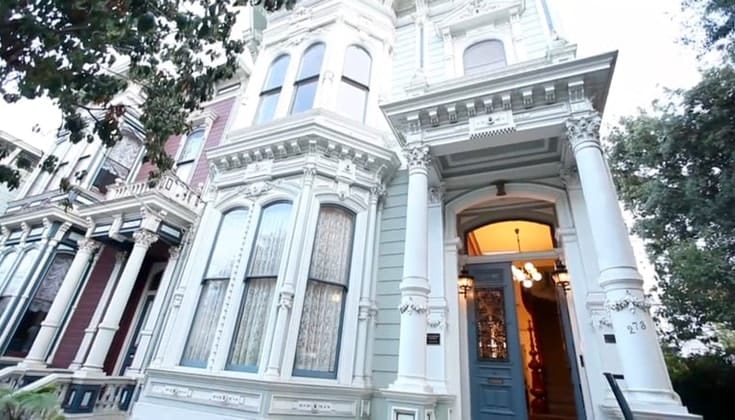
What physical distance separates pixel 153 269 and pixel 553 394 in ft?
29.2

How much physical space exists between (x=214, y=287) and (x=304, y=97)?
394 cm

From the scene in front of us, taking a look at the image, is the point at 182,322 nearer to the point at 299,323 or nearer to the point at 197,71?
the point at 299,323

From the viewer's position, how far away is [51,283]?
8.14 meters

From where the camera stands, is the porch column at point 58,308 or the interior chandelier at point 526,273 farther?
the porch column at point 58,308

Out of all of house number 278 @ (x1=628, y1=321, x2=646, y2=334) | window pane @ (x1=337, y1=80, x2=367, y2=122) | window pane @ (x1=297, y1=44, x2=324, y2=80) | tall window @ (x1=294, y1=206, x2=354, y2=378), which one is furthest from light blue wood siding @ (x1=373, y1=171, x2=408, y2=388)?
window pane @ (x1=297, y1=44, x2=324, y2=80)

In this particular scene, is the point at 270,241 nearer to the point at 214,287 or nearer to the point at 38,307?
the point at 214,287

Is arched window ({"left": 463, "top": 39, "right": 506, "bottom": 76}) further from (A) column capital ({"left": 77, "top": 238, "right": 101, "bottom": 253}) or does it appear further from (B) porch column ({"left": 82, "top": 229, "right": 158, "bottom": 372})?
(A) column capital ({"left": 77, "top": 238, "right": 101, "bottom": 253})

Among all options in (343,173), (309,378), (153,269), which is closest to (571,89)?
(343,173)

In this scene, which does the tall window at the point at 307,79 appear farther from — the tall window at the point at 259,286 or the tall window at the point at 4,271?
the tall window at the point at 4,271

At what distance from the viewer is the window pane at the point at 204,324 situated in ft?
17.6

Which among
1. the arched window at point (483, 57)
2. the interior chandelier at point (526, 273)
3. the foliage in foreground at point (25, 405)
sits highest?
the arched window at point (483, 57)

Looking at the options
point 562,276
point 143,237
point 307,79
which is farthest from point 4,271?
point 562,276

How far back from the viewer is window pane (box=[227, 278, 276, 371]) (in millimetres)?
4957

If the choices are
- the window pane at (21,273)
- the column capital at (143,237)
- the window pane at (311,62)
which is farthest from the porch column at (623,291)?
the window pane at (21,273)
